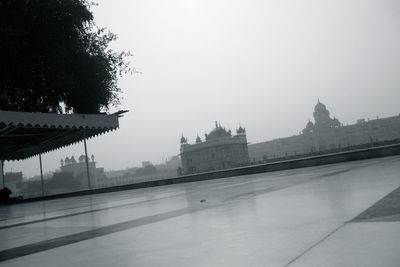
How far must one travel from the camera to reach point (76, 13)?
20.8m

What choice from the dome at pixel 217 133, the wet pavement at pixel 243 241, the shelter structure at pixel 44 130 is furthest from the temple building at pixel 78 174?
the wet pavement at pixel 243 241

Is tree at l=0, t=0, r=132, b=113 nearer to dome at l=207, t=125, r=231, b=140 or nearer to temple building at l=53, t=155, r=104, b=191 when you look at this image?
temple building at l=53, t=155, r=104, b=191

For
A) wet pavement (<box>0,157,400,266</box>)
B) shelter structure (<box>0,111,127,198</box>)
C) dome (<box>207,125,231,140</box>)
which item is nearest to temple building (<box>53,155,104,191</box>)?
dome (<box>207,125,231,140</box>)

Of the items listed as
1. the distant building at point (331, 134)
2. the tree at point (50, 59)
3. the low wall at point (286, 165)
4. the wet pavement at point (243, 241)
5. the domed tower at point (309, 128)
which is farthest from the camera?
the domed tower at point (309, 128)

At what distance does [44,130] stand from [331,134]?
14806 cm

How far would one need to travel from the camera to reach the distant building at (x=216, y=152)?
114 meters

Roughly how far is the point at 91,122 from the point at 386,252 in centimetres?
1750

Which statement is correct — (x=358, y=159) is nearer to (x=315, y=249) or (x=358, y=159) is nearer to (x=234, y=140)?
(x=315, y=249)

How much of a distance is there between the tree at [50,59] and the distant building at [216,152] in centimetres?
8934

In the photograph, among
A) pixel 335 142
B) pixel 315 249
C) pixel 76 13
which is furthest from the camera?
pixel 335 142

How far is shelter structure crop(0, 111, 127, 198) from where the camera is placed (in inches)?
610

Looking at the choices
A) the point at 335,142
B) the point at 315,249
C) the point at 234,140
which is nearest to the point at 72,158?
the point at 234,140

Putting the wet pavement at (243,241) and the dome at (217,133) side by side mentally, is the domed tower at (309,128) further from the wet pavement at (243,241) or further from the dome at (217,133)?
the wet pavement at (243,241)

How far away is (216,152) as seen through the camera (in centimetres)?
11462
